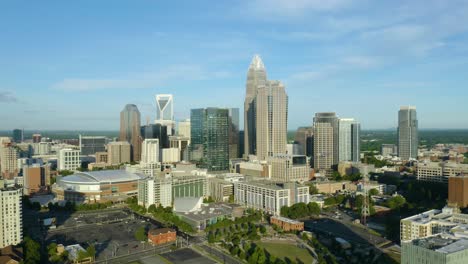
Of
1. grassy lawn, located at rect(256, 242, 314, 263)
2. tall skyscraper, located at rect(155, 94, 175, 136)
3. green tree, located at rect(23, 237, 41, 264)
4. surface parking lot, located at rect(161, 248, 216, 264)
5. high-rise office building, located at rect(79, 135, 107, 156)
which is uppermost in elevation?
tall skyscraper, located at rect(155, 94, 175, 136)

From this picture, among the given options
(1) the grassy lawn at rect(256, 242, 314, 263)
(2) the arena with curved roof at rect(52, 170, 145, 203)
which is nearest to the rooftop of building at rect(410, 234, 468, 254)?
(1) the grassy lawn at rect(256, 242, 314, 263)

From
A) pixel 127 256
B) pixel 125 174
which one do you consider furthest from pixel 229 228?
pixel 125 174

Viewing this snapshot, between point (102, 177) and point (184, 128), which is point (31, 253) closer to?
point (102, 177)

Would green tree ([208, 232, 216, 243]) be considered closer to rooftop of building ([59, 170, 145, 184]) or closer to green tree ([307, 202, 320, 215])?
green tree ([307, 202, 320, 215])

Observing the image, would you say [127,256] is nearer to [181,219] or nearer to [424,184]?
[181,219]

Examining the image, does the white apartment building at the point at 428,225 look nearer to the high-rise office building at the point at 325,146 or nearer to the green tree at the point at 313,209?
the green tree at the point at 313,209

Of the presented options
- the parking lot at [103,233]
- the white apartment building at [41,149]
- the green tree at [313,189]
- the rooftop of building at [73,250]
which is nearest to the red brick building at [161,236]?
the parking lot at [103,233]

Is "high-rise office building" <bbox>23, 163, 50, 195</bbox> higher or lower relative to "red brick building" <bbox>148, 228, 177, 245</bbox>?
higher

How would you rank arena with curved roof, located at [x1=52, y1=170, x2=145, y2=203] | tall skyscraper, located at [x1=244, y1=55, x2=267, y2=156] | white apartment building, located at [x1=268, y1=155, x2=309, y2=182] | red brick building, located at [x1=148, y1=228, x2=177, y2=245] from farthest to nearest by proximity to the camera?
tall skyscraper, located at [x1=244, y1=55, x2=267, y2=156] → white apartment building, located at [x1=268, y1=155, x2=309, y2=182] → arena with curved roof, located at [x1=52, y1=170, x2=145, y2=203] → red brick building, located at [x1=148, y1=228, x2=177, y2=245]
